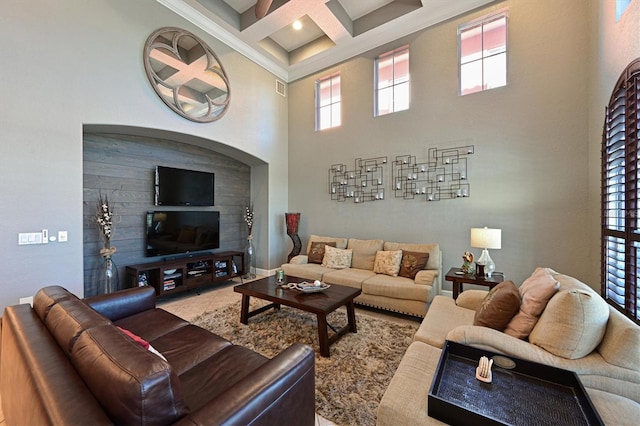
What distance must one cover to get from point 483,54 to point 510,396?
4.23 meters

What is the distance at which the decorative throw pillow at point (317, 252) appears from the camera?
14.4 ft

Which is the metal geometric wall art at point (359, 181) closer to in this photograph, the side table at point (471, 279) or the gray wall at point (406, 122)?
the gray wall at point (406, 122)

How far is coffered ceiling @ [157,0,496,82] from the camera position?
3.73m

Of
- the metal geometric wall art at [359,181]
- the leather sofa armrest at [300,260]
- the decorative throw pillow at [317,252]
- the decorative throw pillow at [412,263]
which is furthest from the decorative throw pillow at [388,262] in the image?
the leather sofa armrest at [300,260]

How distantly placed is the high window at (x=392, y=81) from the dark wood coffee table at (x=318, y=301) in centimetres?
321

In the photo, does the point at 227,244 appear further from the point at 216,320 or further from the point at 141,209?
the point at 216,320

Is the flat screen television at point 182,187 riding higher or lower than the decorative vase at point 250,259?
higher

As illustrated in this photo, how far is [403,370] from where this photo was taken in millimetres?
1425

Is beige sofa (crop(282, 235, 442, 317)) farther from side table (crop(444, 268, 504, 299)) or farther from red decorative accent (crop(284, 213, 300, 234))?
red decorative accent (crop(284, 213, 300, 234))

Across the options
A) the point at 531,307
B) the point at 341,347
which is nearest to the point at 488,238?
the point at 531,307

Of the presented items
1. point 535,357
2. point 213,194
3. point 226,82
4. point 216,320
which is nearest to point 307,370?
point 535,357

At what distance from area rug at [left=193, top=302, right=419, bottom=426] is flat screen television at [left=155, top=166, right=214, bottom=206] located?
1.93 meters

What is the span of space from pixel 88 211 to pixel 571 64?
6312 mm

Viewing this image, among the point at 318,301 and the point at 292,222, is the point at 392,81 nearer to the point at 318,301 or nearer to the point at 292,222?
the point at 292,222
